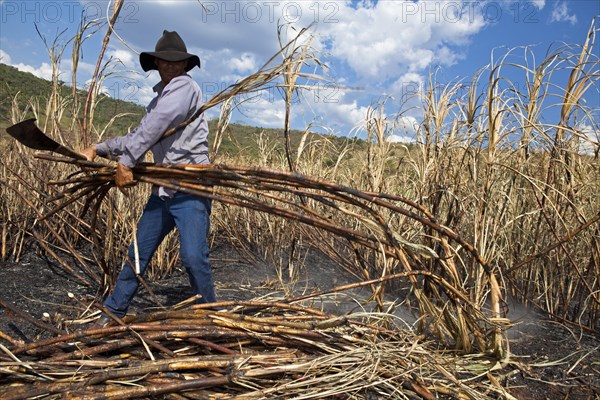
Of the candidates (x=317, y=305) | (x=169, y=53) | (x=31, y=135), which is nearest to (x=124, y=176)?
(x=31, y=135)

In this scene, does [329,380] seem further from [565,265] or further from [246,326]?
[565,265]

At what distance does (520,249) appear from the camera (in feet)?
11.0

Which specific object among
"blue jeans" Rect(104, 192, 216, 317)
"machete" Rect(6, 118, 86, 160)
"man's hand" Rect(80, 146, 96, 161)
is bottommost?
"blue jeans" Rect(104, 192, 216, 317)

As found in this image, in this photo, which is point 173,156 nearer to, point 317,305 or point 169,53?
point 169,53

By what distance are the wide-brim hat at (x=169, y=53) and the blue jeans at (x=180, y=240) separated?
720 mm

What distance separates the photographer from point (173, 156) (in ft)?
8.34

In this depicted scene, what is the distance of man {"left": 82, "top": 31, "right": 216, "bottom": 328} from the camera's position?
2.37 meters

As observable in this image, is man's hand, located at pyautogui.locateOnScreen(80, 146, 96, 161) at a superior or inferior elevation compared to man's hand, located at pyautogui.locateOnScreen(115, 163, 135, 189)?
superior

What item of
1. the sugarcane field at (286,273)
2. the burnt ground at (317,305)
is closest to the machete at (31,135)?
the sugarcane field at (286,273)

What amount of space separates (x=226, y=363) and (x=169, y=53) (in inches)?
64.2

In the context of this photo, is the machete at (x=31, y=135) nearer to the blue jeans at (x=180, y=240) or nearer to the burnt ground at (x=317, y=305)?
the blue jeans at (x=180, y=240)

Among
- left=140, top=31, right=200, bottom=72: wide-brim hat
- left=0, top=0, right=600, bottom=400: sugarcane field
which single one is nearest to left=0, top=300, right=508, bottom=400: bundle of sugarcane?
left=0, top=0, right=600, bottom=400: sugarcane field

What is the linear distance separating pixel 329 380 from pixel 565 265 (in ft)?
7.87

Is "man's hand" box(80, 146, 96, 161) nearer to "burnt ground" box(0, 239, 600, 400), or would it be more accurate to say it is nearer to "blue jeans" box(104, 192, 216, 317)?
"blue jeans" box(104, 192, 216, 317)
